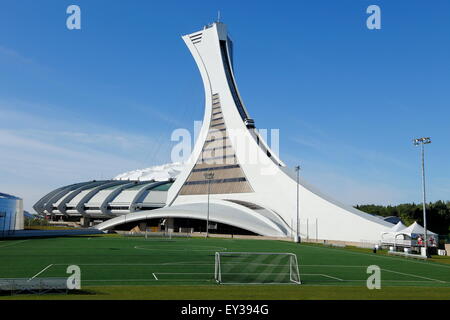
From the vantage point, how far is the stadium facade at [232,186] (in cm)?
5312

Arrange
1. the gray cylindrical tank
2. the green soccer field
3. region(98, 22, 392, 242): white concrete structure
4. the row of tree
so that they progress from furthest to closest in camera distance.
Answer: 1. the row of tree
2. region(98, 22, 392, 242): white concrete structure
3. the gray cylindrical tank
4. the green soccer field

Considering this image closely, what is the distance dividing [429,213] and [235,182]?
47722mm

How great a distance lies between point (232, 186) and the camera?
214 ft

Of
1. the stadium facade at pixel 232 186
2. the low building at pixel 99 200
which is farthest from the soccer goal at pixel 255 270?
the low building at pixel 99 200

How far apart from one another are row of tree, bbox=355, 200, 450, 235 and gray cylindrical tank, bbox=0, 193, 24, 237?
2895 inches

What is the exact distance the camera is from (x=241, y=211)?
56.9 m

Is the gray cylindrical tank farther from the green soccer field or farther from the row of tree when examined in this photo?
the row of tree

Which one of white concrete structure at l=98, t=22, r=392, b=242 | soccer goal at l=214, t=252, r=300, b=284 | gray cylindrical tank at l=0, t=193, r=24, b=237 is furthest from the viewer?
white concrete structure at l=98, t=22, r=392, b=242

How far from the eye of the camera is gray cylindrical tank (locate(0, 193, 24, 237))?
4444 cm

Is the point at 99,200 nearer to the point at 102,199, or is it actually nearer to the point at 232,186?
the point at 102,199

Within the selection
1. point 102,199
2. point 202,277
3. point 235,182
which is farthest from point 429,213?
point 202,277

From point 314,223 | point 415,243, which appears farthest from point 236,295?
point 314,223

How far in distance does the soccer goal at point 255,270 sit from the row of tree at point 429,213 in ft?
236

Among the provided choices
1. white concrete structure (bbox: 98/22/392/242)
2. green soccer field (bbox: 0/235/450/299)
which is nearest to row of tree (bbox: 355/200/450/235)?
white concrete structure (bbox: 98/22/392/242)
